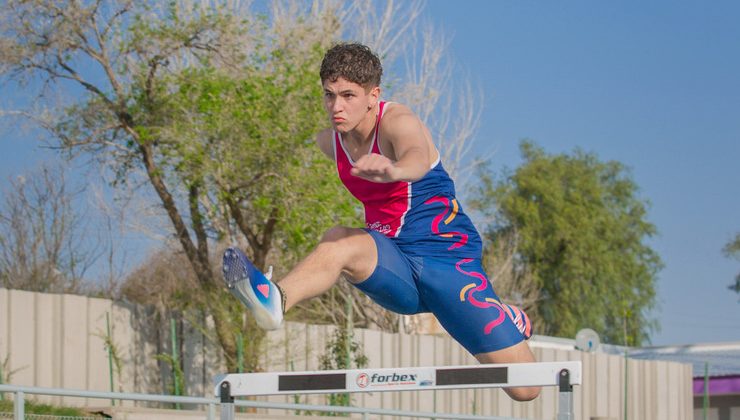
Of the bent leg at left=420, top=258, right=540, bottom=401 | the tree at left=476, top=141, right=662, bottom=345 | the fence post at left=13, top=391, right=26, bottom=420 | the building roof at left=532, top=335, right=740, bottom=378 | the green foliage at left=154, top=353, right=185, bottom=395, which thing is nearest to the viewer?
the bent leg at left=420, top=258, right=540, bottom=401

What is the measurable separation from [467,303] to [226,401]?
3.72 ft

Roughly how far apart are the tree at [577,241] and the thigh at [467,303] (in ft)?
87.6

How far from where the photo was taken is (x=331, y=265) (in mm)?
4203

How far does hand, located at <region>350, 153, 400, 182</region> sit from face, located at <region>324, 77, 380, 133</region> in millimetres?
633

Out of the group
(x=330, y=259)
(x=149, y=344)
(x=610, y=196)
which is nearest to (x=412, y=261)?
(x=330, y=259)

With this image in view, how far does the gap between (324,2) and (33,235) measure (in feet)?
20.4

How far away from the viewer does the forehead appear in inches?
174

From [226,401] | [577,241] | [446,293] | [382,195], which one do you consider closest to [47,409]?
[226,401]

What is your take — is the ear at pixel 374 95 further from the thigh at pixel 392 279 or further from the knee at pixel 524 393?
the knee at pixel 524 393

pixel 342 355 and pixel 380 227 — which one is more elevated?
pixel 380 227

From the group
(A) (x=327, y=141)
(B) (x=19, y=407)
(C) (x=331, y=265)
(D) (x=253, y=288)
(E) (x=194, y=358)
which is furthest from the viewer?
(E) (x=194, y=358)

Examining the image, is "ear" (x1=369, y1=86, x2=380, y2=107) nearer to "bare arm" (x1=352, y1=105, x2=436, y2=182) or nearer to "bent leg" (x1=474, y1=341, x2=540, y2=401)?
"bare arm" (x1=352, y1=105, x2=436, y2=182)

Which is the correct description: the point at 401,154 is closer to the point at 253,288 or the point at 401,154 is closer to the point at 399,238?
the point at 399,238

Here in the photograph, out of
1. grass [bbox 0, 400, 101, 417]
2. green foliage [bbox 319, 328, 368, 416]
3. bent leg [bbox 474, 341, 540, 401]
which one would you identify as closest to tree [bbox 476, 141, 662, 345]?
green foliage [bbox 319, 328, 368, 416]
